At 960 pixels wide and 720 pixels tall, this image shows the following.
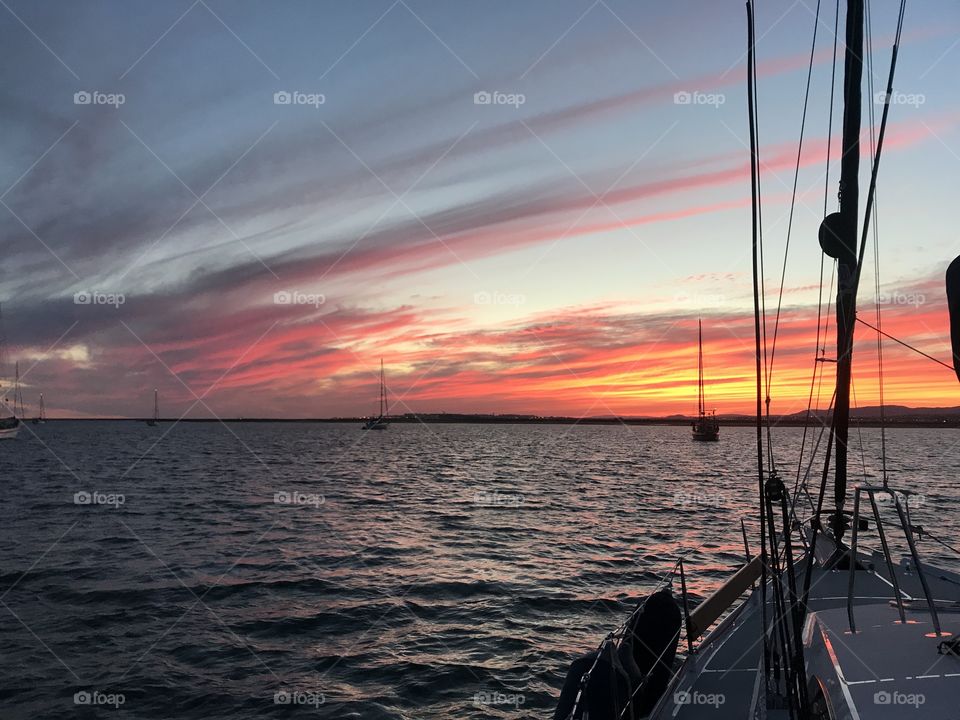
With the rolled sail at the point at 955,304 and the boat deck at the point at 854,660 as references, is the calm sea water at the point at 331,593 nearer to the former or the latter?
the boat deck at the point at 854,660

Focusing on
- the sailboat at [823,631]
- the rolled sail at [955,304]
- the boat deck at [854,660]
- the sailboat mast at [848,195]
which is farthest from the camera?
the sailboat mast at [848,195]

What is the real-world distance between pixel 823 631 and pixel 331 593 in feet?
46.5

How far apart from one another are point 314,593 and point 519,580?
18.0 feet

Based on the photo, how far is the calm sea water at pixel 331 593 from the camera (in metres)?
11.3

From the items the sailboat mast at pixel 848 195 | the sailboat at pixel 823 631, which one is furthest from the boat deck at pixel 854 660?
the sailboat mast at pixel 848 195

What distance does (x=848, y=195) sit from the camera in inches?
388

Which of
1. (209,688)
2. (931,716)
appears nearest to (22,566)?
(209,688)

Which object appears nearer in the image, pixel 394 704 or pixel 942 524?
pixel 394 704

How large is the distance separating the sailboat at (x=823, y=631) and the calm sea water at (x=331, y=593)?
3800 mm

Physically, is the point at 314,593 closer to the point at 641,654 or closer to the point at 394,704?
the point at 394,704

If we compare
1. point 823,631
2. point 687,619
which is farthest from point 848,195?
point 823,631

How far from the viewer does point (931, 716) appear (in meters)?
4.14

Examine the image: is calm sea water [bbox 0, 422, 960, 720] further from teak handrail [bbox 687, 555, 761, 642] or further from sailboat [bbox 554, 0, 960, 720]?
sailboat [bbox 554, 0, 960, 720]

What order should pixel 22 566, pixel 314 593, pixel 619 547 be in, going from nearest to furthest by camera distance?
pixel 314 593
pixel 22 566
pixel 619 547
